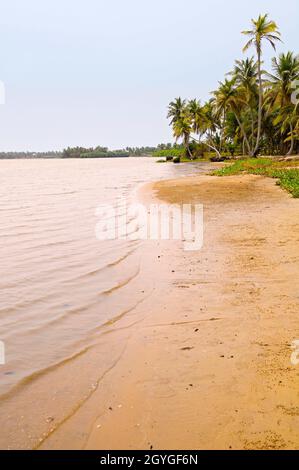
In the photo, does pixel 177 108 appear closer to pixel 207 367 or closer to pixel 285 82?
pixel 285 82

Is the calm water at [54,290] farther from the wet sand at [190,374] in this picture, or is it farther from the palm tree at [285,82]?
the palm tree at [285,82]

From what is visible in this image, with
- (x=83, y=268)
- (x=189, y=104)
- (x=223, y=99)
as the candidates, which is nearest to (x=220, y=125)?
(x=189, y=104)

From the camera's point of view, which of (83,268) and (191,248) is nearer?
(83,268)

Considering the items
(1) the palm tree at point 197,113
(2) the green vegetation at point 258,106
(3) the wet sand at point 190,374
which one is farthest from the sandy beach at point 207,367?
(1) the palm tree at point 197,113

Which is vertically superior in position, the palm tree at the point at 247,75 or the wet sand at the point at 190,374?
the palm tree at the point at 247,75

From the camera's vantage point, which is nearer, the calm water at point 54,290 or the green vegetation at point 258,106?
the calm water at point 54,290

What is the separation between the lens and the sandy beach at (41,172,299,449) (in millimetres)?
2545

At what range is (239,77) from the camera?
4497cm

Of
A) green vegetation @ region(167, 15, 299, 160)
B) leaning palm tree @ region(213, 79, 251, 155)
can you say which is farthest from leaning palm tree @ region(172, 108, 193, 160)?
leaning palm tree @ region(213, 79, 251, 155)

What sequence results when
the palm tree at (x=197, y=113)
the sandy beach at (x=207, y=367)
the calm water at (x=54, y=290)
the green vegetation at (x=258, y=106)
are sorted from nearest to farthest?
the sandy beach at (x=207, y=367), the calm water at (x=54, y=290), the green vegetation at (x=258, y=106), the palm tree at (x=197, y=113)

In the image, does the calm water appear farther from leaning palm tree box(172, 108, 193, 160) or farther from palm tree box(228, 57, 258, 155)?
leaning palm tree box(172, 108, 193, 160)

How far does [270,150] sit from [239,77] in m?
16.7

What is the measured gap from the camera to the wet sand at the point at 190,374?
2549 millimetres
